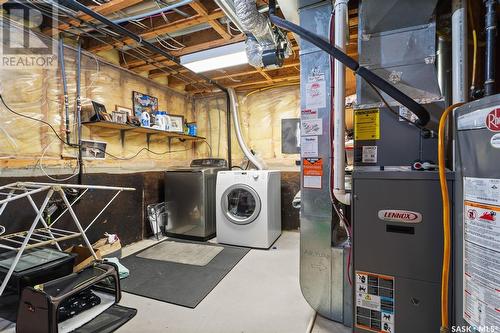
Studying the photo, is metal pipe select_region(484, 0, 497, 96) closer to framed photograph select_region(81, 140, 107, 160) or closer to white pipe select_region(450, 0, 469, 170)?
white pipe select_region(450, 0, 469, 170)

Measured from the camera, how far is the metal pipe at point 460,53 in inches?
42.6

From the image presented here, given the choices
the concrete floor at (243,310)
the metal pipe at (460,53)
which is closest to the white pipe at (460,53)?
the metal pipe at (460,53)

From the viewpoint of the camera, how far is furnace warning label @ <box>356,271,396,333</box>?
1.07 meters

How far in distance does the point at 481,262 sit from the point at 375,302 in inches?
19.2

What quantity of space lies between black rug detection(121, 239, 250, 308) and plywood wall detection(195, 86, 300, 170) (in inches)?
70.9

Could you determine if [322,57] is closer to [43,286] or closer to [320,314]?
[320,314]

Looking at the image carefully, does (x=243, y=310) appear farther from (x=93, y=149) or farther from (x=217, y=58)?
(x=217, y=58)

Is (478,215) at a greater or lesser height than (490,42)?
lesser

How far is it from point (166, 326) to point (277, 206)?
205 centimetres

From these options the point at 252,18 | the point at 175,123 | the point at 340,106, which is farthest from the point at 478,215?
the point at 175,123

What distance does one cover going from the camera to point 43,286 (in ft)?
4.35

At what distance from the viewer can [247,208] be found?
122 inches

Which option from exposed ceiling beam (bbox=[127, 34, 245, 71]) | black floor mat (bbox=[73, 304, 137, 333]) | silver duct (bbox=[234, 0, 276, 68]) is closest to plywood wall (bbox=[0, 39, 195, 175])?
exposed ceiling beam (bbox=[127, 34, 245, 71])

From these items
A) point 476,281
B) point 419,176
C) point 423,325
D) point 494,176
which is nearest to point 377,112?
point 419,176
